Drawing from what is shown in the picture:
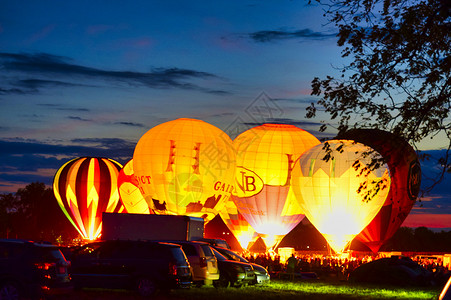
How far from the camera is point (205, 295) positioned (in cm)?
2270

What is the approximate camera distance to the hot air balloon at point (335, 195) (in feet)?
165

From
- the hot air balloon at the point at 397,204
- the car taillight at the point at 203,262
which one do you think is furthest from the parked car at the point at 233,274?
the hot air balloon at the point at 397,204

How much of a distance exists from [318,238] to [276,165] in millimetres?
52271

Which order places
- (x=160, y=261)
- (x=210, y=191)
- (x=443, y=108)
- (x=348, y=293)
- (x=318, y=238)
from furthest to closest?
(x=318, y=238)
(x=210, y=191)
(x=348, y=293)
(x=160, y=261)
(x=443, y=108)

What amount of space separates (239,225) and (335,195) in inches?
468

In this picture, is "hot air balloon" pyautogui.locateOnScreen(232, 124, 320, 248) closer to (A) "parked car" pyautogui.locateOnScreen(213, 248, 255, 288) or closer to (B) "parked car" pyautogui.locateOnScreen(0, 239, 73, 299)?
(A) "parked car" pyautogui.locateOnScreen(213, 248, 255, 288)

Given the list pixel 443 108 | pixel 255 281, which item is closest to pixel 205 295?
pixel 255 281

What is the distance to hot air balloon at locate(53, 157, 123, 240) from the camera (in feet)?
202

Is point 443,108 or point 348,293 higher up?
point 443,108

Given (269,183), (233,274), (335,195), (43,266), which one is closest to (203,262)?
(233,274)

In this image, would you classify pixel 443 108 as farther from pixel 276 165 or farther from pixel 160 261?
pixel 276 165

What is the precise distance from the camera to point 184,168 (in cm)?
4856

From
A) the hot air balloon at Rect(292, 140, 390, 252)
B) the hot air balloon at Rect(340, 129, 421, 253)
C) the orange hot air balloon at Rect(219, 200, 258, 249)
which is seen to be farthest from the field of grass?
the orange hot air balloon at Rect(219, 200, 258, 249)

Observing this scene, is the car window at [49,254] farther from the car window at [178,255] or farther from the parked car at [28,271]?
the car window at [178,255]
